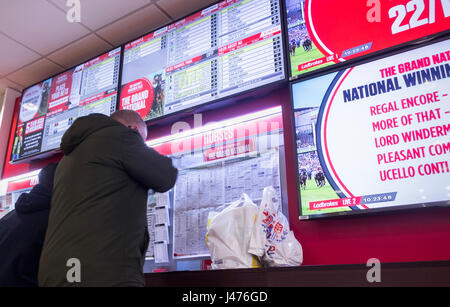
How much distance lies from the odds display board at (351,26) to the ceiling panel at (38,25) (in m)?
1.89

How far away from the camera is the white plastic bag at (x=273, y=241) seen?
5.92 feet

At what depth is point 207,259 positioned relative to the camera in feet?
7.36

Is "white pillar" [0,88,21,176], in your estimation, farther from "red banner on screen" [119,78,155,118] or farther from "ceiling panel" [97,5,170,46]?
"red banner on screen" [119,78,155,118]

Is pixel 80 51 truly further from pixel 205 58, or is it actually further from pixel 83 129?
pixel 83 129

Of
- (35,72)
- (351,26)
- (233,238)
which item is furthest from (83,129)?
(35,72)

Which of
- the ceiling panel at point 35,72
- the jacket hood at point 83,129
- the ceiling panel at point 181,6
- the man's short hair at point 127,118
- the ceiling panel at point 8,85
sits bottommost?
the jacket hood at point 83,129

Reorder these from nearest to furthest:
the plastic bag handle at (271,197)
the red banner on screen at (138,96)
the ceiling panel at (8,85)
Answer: the plastic bag handle at (271,197) → the red banner on screen at (138,96) → the ceiling panel at (8,85)

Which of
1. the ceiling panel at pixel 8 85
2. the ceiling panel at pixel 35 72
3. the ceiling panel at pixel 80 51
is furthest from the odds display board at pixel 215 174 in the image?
the ceiling panel at pixel 8 85

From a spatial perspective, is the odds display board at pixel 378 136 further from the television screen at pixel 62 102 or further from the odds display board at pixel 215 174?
the television screen at pixel 62 102

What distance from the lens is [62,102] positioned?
341cm

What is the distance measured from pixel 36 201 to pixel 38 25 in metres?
1.91

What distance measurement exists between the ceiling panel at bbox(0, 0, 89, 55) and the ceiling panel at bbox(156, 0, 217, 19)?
30.1 inches

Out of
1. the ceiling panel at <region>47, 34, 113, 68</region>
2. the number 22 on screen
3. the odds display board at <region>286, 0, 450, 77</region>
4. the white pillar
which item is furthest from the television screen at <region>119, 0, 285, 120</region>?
the white pillar
